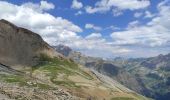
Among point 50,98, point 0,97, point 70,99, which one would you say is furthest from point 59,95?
point 0,97

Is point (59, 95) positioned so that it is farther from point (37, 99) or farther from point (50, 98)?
point (37, 99)

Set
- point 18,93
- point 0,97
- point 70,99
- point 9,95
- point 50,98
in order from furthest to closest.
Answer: point 70,99
point 50,98
point 18,93
point 9,95
point 0,97

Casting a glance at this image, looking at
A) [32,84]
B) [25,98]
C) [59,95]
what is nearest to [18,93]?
[25,98]

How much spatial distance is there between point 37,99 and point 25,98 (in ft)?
14.0

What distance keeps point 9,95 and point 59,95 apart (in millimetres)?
40555

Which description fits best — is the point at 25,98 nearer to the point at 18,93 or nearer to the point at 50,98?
the point at 18,93

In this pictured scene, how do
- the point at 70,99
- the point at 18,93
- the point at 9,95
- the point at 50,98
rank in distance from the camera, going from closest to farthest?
the point at 9,95
the point at 18,93
the point at 50,98
the point at 70,99

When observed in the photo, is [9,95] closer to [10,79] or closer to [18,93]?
[18,93]

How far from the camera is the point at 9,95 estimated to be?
113 m

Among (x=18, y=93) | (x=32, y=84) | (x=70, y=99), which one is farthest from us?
(x=32, y=84)

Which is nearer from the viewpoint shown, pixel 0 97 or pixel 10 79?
pixel 0 97

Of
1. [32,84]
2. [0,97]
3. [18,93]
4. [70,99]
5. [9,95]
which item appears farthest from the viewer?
[32,84]

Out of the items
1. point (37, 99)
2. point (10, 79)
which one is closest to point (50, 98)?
point (37, 99)

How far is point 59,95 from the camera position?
150750 mm
